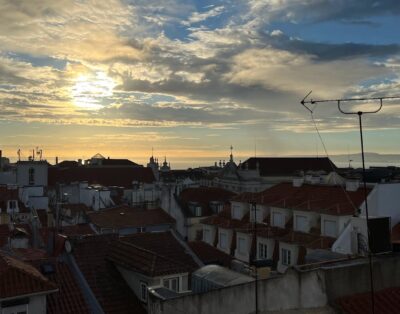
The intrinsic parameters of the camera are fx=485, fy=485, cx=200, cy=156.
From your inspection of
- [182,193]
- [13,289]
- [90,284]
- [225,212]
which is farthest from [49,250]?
[182,193]

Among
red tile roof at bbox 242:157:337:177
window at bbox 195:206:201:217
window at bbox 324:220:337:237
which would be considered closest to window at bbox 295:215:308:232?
window at bbox 324:220:337:237

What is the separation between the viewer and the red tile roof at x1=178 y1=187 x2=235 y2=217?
187 ft

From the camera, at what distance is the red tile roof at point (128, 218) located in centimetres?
5003

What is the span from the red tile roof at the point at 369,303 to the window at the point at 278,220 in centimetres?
2830

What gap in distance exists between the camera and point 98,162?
127750 mm

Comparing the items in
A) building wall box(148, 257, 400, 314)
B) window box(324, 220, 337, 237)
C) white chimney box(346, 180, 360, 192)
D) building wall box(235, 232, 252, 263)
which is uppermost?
white chimney box(346, 180, 360, 192)

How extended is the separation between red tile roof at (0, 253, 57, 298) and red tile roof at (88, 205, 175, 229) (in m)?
31.7

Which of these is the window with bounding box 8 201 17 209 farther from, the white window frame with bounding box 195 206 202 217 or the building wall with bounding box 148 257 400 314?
the building wall with bounding box 148 257 400 314

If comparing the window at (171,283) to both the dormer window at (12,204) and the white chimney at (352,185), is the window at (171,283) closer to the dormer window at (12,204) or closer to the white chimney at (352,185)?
the white chimney at (352,185)

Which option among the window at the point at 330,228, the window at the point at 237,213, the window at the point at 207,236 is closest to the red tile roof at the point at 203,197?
the window at the point at 207,236

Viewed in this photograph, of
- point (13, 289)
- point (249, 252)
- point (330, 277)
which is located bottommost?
point (249, 252)

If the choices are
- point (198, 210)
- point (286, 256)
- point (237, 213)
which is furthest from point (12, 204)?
point (286, 256)

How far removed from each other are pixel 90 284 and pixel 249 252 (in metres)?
22.3

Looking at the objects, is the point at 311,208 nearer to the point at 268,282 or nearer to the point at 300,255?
the point at 300,255
